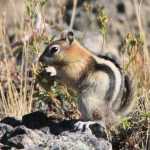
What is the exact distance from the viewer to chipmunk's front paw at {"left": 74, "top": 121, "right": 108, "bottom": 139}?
19.6 ft

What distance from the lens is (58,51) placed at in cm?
684

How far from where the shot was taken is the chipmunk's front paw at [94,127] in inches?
235

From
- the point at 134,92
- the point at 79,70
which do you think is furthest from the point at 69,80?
the point at 134,92

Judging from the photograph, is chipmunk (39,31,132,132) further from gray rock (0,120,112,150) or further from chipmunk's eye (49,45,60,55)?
gray rock (0,120,112,150)

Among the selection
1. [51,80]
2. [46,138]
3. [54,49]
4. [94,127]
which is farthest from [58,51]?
[46,138]

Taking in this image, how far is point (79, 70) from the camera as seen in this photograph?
6621mm

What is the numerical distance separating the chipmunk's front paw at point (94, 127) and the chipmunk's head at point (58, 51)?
0.92 meters

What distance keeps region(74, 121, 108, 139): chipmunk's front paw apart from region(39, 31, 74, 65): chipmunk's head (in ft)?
3.03

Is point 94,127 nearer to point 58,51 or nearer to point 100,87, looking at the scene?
point 100,87

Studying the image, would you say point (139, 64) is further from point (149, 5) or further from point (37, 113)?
point (149, 5)

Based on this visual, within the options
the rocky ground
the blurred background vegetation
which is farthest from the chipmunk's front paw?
the blurred background vegetation

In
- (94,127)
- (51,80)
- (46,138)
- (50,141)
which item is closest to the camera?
(50,141)

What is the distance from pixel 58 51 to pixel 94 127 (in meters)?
1.05

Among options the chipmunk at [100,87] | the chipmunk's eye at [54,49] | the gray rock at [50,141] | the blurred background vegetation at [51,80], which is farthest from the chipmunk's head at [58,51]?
the gray rock at [50,141]
